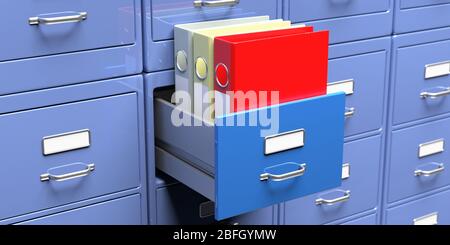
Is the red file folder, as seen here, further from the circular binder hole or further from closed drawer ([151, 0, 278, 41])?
closed drawer ([151, 0, 278, 41])

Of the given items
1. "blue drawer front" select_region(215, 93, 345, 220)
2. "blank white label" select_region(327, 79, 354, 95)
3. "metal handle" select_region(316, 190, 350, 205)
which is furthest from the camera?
"metal handle" select_region(316, 190, 350, 205)

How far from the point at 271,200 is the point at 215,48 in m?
0.34

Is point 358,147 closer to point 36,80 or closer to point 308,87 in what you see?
point 308,87

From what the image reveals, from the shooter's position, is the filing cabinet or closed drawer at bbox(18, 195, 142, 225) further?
closed drawer at bbox(18, 195, 142, 225)

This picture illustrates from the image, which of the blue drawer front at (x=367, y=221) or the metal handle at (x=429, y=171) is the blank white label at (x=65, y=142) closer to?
the blue drawer front at (x=367, y=221)

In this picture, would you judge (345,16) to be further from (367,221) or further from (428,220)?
(428,220)

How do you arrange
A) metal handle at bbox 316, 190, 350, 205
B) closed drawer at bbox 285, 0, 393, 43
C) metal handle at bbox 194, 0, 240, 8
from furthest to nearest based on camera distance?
metal handle at bbox 316, 190, 350, 205
closed drawer at bbox 285, 0, 393, 43
metal handle at bbox 194, 0, 240, 8

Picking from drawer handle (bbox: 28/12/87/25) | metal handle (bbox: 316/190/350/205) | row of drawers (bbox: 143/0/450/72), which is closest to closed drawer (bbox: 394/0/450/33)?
row of drawers (bbox: 143/0/450/72)

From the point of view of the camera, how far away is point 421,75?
214 centimetres

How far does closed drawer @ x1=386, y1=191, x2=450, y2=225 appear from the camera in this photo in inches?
88.4

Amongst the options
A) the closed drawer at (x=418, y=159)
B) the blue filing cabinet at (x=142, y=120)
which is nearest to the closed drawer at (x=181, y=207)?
the blue filing cabinet at (x=142, y=120)

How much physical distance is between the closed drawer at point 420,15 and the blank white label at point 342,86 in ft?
0.69

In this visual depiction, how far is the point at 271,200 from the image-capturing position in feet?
5.04

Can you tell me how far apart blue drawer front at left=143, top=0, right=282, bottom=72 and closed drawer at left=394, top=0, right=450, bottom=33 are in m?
0.52
